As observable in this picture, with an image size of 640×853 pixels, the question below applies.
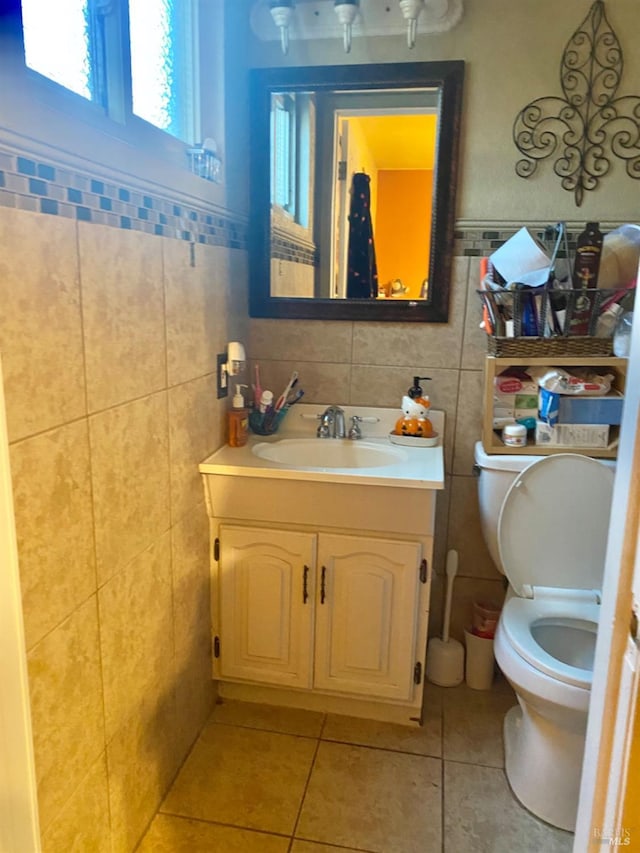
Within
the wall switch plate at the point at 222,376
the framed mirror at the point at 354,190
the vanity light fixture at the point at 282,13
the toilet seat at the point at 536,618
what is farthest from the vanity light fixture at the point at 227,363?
the toilet seat at the point at 536,618

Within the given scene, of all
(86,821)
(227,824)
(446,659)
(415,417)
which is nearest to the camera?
(86,821)

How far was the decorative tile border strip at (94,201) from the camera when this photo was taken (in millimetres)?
1000

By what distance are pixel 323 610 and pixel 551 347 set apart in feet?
3.37

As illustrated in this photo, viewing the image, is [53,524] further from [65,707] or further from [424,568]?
[424,568]

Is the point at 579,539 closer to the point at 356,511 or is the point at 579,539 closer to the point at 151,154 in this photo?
the point at 356,511

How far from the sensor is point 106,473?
1.30 meters

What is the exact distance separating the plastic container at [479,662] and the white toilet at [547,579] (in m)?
0.21

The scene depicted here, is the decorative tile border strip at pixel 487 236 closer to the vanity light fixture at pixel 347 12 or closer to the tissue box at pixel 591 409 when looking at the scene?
the tissue box at pixel 591 409

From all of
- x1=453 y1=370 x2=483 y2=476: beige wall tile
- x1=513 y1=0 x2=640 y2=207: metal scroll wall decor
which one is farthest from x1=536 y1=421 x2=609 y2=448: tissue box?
x1=513 y1=0 x2=640 y2=207: metal scroll wall decor

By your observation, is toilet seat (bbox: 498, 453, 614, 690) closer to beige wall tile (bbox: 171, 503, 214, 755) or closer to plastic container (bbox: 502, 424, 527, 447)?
plastic container (bbox: 502, 424, 527, 447)

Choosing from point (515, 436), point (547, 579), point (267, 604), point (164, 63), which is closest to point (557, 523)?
point (547, 579)

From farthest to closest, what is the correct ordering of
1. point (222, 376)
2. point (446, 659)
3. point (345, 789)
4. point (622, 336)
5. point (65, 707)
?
1. point (446, 659)
2. point (222, 376)
3. point (622, 336)
4. point (345, 789)
5. point (65, 707)

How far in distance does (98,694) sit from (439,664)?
122 centimetres

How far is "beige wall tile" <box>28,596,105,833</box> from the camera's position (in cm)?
113
